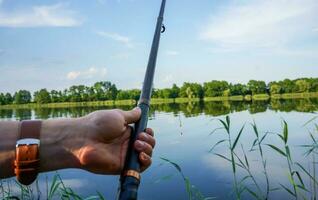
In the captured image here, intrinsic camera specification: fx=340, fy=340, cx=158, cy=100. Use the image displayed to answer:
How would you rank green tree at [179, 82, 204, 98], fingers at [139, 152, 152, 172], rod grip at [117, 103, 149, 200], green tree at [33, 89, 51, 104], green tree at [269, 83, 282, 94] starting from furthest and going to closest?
green tree at [179, 82, 204, 98] → green tree at [33, 89, 51, 104] → green tree at [269, 83, 282, 94] → fingers at [139, 152, 152, 172] → rod grip at [117, 103, 149, 200]

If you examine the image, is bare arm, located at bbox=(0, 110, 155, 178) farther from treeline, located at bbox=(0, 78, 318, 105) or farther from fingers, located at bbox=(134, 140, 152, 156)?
treeline, located at bbox=(0, 78, 318, 105)

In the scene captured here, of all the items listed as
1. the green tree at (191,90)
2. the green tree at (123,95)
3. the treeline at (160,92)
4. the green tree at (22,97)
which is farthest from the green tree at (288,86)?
the green tree at (22,97)

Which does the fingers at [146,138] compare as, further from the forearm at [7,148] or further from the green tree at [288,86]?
the green tree at [288,86]

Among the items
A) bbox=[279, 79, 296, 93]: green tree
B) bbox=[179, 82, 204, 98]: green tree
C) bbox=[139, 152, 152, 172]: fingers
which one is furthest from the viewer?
bbox=[179, 82, 204, 98]: green tree

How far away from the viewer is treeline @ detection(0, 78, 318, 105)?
4555 inches

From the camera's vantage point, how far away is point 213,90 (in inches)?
4847

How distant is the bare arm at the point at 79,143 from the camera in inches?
77.0

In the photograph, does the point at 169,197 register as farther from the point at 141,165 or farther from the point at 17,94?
the point at 17,94

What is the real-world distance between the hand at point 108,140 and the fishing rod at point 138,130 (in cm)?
4

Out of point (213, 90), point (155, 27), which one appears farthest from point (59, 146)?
point (213, 90)

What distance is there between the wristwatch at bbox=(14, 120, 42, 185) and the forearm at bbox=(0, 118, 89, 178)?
5 centimetres

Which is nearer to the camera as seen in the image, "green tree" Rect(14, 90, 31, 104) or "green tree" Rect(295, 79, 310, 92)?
"green tree" Rect(295, 79, 310, 92)

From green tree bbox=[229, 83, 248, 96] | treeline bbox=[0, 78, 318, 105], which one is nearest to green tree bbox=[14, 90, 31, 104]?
treeline bbox=[0, 78, 318, 105]

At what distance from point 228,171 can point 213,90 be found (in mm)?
111307
